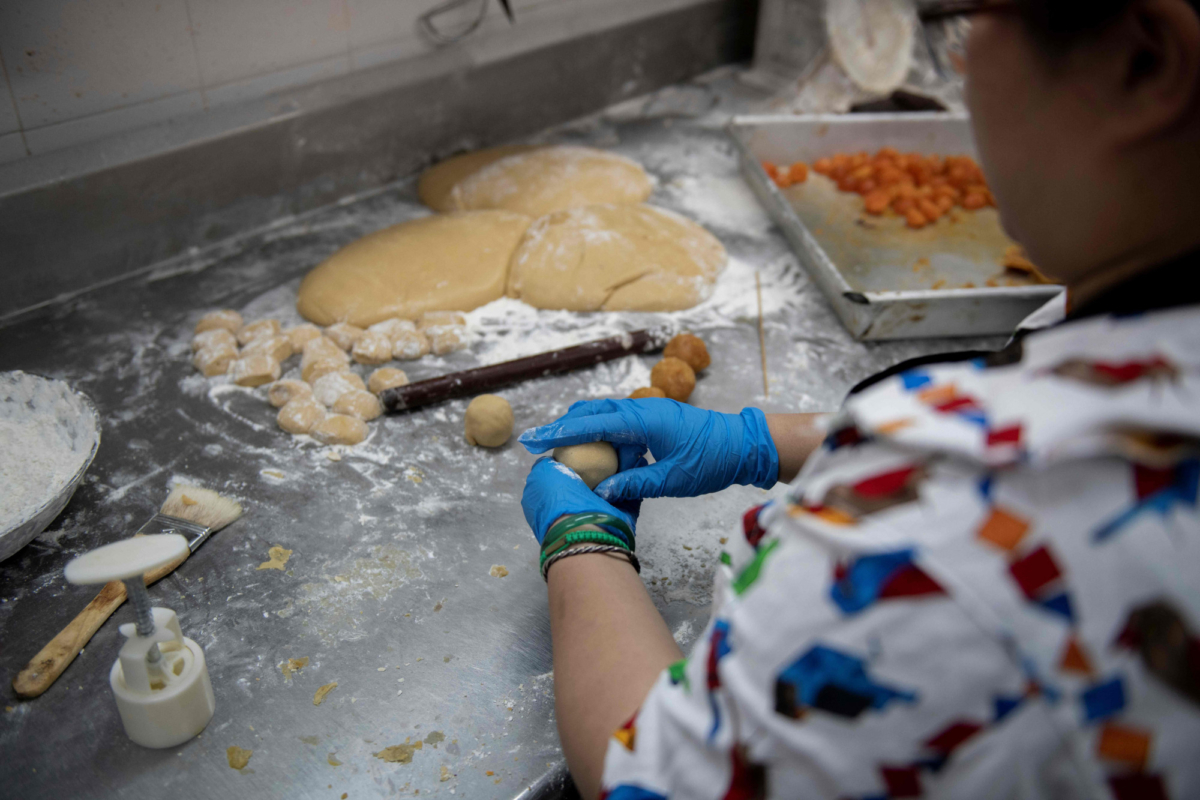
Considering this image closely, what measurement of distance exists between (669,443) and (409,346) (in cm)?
75

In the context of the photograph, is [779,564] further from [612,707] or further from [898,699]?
[612,707]

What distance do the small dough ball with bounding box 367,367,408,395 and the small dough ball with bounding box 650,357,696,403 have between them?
0.55 m

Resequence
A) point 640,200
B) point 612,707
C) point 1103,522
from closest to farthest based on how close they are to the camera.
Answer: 1. point 1103,522
2. point 612,707
3. point 640,200

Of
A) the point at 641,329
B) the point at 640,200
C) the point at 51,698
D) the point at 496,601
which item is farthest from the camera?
the point at 640,200

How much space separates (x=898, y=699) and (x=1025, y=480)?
0.18 meters

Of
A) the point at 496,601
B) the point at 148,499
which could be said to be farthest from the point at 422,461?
the point at 148,499

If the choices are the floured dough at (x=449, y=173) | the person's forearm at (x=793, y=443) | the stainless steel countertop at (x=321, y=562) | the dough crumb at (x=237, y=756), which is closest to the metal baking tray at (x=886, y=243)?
the stainless steel countertop at (x=321, y=562)

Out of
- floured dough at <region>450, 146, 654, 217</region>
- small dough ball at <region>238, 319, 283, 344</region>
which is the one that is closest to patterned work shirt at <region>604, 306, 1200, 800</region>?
small dough ball at <region>238, 319, 283, 344</region>

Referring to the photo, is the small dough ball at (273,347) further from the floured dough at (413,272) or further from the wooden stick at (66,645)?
the wooden stick at (66,645)

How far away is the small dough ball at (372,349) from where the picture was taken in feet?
5.75

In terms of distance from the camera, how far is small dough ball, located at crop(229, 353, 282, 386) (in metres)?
1.65

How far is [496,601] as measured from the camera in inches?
50.2

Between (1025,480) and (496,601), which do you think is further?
(496,601)

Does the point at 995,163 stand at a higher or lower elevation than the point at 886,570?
higher
